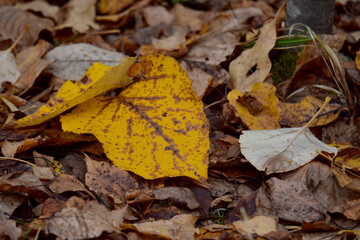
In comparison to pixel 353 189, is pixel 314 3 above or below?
above

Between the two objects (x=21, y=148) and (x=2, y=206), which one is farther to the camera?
(x=21, y=148)

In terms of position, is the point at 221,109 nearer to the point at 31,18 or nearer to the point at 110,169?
the point at 110,169

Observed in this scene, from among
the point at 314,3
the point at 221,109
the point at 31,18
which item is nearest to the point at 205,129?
the point at 221,109

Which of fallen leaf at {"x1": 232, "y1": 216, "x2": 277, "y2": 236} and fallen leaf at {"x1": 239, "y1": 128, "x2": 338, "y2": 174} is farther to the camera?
fallen leaf at {"x1": 239, "y1": 128, "x2": 338, "y2": 174}

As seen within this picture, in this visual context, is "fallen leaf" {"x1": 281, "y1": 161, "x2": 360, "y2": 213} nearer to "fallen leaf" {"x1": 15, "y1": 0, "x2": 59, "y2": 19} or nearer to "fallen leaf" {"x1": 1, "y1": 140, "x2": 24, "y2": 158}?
"fallen leaf" {"x1": 1, "y1": 140, "x2": 24, "y2": 158}

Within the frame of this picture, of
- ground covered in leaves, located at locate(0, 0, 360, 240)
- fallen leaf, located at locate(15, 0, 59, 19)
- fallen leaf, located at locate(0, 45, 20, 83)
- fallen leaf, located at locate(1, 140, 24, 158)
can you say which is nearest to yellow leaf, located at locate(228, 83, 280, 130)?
ground covered in leaves, located at locate(0, 0, 360, 240)

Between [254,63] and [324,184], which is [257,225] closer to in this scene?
[324,184]
